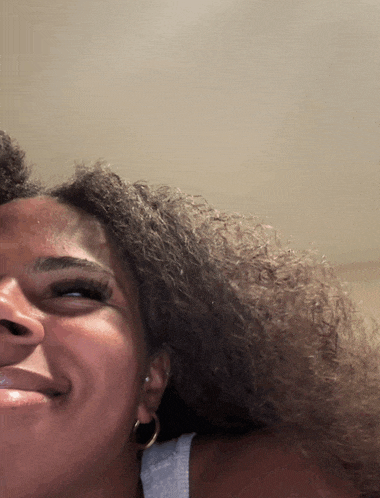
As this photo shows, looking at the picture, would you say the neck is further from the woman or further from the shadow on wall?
the shadow on wall

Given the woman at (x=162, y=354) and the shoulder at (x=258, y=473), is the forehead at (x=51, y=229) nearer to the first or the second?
the woman at (x=162, y=354)

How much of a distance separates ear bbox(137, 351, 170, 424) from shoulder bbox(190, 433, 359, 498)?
0.10 m

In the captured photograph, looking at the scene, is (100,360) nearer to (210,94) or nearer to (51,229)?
(51,229)

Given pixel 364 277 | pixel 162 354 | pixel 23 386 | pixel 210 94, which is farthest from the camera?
pixel 364 277

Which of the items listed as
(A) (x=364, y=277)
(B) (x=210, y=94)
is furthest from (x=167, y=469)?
(A) (x=364, y=277)

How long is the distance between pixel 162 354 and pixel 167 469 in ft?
0.56

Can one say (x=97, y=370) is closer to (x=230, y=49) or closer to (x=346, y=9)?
(x=230, y=49)

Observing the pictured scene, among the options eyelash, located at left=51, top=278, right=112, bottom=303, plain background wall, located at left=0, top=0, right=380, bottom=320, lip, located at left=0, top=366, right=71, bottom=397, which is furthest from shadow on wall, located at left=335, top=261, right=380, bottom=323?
lip, located at left=0, top=366, right=71, bottom=397

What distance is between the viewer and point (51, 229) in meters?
0.72

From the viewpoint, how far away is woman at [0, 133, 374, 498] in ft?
1.95

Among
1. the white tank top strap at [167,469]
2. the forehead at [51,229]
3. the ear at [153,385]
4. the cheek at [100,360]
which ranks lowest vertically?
the white tank top strap at [167,469]

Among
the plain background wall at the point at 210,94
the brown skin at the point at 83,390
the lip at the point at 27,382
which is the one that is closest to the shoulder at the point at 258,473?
the brown skin at the point at 83,390

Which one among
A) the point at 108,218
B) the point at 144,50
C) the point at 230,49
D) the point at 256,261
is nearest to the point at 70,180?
the point at 108,218

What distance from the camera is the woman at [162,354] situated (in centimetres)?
59
